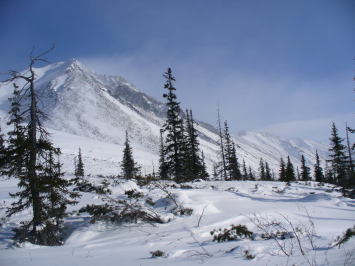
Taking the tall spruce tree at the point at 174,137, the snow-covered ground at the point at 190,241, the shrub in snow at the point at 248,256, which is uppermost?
the tall spruce tree at the point at 174,137

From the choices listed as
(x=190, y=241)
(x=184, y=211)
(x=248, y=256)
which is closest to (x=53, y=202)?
(x=184, y=211)

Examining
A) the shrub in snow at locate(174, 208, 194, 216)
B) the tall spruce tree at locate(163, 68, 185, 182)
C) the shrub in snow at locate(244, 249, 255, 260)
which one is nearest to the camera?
the shrub in snow at locate(244, 249, 255, 260)

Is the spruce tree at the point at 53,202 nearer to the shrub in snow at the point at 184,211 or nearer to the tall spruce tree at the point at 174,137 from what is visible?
the shrub in snow at the point at 184,211

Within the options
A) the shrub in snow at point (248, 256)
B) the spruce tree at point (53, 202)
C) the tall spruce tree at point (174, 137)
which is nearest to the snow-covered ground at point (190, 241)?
the shrub in snow at point (248, 256)

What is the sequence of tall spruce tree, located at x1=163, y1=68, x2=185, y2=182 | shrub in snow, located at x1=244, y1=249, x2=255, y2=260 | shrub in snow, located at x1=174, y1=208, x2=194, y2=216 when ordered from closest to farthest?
shrub in snow, located at x1=244, y1=249, x2=255, y2=260 → shrub in snow, located at x1=174, y1=208, x2=194, y2=216 → tall spruce tree, located at x1=163, y1=68, x2=185, y2=182

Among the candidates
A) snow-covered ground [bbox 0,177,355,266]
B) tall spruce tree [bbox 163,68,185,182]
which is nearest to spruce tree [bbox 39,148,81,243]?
snow-covered ground [bbox 0,177,355,266]

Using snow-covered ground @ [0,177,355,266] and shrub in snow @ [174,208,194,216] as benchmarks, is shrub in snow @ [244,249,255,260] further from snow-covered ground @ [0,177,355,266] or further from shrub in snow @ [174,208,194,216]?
shrub in snow @ [174,208,194,216]

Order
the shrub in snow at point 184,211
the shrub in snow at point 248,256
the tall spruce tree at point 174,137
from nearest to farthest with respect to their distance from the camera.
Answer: the shrub in snow at point 248,256
the shrub in snow at point 184,211
the tall spruce tree at point 174,137

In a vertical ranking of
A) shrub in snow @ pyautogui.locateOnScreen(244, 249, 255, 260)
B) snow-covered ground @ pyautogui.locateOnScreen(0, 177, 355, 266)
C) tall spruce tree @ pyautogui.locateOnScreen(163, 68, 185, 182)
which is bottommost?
snow-covered ground @ pyautogui.locateOnScreen(0, 177, 355, 266)

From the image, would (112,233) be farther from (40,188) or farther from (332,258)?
(332,258)

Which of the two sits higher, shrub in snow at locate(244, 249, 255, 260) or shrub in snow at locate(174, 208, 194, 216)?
shrub in snow at locate(244, 249, 255, 260)

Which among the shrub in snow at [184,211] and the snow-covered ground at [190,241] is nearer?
the snow-covered ground at [190,241]

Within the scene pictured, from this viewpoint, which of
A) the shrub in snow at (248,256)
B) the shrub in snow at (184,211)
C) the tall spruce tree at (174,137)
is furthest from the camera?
the tall spruce tree at (174,137)

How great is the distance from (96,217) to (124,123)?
98296 millimetres
